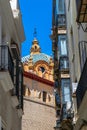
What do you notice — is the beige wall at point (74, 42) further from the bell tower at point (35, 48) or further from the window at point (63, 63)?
the bell tower at point (35, 48)

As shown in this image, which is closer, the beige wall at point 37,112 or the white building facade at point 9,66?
the white building facade at point 9,66

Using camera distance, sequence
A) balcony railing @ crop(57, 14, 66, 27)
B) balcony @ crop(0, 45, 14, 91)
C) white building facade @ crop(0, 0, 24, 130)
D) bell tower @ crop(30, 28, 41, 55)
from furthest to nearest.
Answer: bell tower @ crop(30, 28, 41, 55) → balcony railing @ crop(57, 14, 66, 27) → white building facade @ crop(0, 0, 24, 130) → balcony @ crop(0, 45, 14, 91)

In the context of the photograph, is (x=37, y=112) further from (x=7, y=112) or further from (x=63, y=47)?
(x=7, y=112)

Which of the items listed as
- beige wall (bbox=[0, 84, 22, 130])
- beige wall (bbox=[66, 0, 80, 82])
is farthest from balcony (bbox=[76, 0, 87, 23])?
beige wall (bbox=[66, 0, 80, 82])

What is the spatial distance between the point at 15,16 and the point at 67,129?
274 inches

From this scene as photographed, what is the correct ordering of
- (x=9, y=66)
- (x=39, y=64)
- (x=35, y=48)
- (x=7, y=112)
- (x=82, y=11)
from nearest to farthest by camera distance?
1. (x=82, y=11)
2. (x=9, y=66)
3. (x=7, y=112)
4. (x=39, y=64)
5. (x=35, y=48)

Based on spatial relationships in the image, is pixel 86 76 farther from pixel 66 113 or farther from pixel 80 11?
pixel 66 113

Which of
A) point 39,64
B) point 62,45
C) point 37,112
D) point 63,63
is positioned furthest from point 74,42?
point 39,64

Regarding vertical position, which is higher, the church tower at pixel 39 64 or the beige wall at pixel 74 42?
the beige wall at pixel 74 42

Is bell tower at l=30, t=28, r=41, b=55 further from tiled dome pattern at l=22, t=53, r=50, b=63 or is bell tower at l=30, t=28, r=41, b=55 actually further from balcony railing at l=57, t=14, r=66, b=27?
balcony railing at l=57, t=14, r=66, b=27

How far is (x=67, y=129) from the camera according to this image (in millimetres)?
18250

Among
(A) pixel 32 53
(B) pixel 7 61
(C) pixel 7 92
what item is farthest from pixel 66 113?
(A) pixel 32 53

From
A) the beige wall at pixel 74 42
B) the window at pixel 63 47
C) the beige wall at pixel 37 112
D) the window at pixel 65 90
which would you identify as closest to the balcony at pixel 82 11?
the beige wall at pixel 74 42

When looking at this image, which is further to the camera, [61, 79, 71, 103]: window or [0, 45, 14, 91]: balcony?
[61, 79, 71, 103]: window
